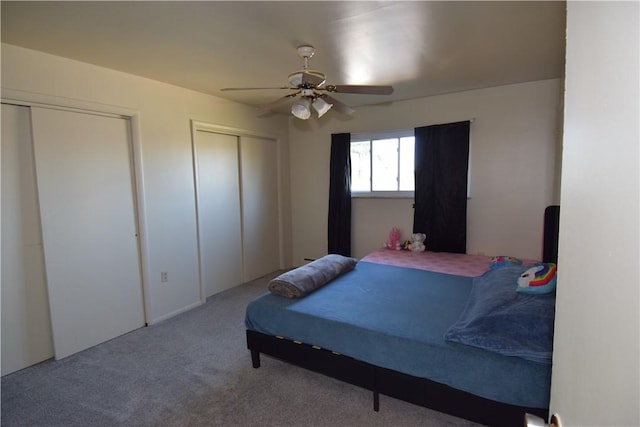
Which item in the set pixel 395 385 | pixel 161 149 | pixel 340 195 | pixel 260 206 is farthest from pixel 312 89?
pixel 260 206

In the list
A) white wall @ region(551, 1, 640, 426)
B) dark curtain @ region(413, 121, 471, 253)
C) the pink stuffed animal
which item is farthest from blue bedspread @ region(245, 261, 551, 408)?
the pink stuffed animal

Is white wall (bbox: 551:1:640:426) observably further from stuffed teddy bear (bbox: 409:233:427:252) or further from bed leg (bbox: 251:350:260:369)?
stuffed teddy bear (bbox: 409:233:427:252)

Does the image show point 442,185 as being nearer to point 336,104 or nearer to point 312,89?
point 336,104

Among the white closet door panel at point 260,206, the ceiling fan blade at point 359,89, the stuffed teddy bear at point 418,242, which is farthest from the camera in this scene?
the white closet door panel at point 260,206

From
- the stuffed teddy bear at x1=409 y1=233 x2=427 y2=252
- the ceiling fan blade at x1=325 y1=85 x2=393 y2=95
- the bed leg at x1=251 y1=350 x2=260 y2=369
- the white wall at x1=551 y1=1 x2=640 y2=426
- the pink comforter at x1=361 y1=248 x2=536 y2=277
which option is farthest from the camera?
the stuffed teddy bear at x1=409 y1=233 x2=427 y2=252

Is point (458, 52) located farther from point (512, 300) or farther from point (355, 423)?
point (355, 423)

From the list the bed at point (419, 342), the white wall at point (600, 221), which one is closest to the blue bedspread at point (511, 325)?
the bed at point (419, 342)

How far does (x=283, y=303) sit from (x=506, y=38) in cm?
249

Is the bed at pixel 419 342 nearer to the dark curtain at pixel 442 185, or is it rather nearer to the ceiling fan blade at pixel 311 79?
the dark curtain at pixel 442 185

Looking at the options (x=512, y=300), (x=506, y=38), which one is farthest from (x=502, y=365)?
(x=506, y=38)

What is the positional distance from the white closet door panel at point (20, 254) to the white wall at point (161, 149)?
0.40 meters

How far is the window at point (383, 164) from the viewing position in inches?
163

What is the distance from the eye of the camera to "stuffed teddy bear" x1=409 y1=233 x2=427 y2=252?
385 centimetres

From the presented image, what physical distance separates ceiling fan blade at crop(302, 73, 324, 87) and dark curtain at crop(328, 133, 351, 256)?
226cm
